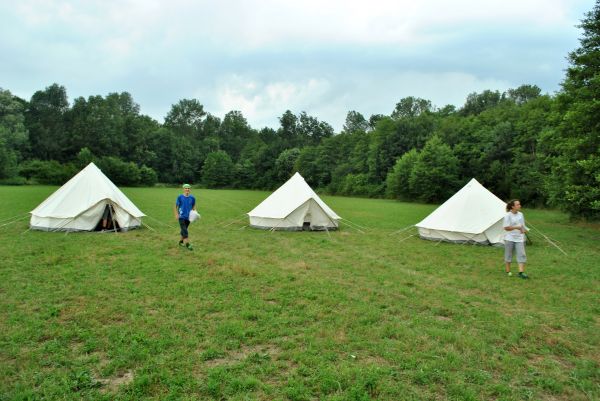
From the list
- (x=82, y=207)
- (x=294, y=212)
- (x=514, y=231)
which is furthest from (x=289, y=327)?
(x=82, y=207)

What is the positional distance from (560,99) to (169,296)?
Result: 63.2ft

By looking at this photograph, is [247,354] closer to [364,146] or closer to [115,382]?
[115,382]

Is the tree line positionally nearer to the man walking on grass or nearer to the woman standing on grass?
the woman standing on grass

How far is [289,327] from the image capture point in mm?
5887

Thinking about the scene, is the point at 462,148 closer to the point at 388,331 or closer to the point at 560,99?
the point at 560,99

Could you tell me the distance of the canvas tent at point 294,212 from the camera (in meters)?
16.5

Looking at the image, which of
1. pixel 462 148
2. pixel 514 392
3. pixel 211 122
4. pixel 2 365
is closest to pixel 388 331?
pixel 514 392

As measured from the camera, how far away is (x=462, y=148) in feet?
157

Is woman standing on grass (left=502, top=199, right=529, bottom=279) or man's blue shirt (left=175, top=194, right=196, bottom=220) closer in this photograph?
woman standing on grass (left=502, top=199, right=529, bottom=279)

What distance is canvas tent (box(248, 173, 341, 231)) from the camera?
16469mm

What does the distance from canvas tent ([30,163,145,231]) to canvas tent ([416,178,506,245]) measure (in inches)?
422

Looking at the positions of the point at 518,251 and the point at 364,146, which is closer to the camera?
the point at 518,251

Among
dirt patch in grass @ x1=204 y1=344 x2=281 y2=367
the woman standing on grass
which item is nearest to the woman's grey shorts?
the woman standing on grass

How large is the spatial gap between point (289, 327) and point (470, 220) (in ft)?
33.5
